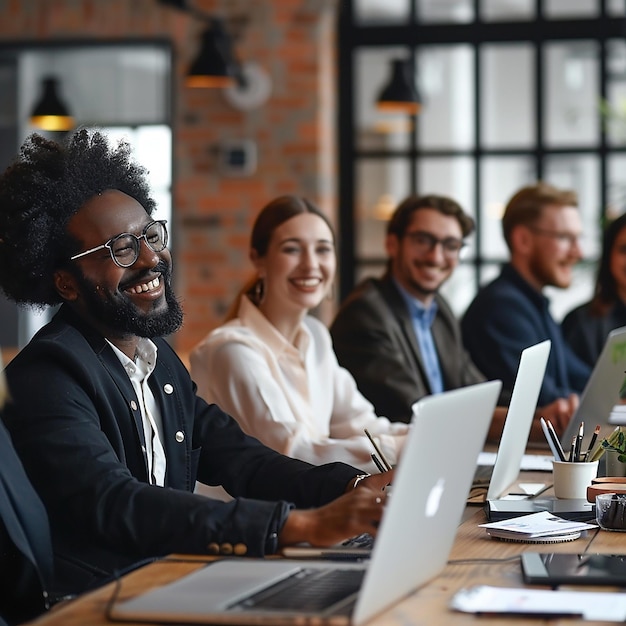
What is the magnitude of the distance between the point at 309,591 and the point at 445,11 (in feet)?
19.0

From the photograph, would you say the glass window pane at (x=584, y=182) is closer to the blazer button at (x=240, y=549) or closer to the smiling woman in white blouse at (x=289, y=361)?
the smiling woman in white blouse at (x=289, y=361)

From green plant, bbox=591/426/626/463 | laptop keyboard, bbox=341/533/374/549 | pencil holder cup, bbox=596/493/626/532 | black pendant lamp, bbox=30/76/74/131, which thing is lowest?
laptop keyboard, bbox=341/533/374/549

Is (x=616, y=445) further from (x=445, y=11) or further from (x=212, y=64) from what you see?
(x=445, y=11)

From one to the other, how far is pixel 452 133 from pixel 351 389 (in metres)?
3.70

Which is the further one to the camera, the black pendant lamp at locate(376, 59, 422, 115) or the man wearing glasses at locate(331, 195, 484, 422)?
the black pendant lamp at locate(376, 59, 422, 115)

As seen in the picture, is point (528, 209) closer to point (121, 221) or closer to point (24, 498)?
point (121, 221)

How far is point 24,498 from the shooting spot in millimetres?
1904

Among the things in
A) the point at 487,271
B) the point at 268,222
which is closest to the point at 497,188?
the point at 487,271

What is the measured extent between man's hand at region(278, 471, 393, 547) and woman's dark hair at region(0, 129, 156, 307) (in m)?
0.72

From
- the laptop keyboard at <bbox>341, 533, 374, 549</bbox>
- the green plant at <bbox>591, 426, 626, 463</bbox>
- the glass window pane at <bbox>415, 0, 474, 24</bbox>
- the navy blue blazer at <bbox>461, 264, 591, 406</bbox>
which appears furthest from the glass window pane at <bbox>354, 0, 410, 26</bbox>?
the laptop keyboard at <bbox>341, 533, 374, 549</bbox>

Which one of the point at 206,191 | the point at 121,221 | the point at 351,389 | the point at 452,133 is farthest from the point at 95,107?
the point at 121,221

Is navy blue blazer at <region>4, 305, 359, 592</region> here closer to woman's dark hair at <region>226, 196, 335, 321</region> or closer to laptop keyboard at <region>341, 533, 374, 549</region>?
laptop keyboard at <region>341, 533, 374, 549</region>

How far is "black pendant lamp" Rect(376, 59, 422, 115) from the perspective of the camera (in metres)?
6.48

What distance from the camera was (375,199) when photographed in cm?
702
